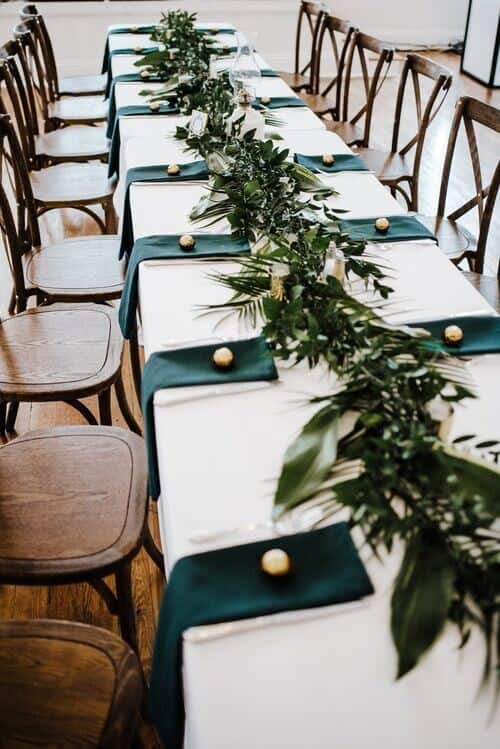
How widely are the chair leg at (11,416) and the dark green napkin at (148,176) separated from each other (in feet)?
2.05

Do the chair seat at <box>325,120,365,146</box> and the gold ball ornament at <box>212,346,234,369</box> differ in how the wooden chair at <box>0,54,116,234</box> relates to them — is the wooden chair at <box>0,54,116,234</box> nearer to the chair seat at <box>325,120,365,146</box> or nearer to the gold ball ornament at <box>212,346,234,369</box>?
the chair seat at <box>325,120,365,146</box>

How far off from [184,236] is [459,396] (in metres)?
0.90

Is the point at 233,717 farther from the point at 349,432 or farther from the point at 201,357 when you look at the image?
the point at 201,357

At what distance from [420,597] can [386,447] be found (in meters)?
0.20

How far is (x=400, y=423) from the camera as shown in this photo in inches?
38.7

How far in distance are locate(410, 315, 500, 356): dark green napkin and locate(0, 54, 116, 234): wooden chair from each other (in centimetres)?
184

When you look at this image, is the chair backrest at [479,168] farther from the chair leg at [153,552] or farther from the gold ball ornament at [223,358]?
the chair leg at [153,552]

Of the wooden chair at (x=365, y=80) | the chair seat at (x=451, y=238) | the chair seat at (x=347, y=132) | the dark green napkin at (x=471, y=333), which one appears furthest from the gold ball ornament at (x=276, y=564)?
the chair seat at (x=347, y=132)

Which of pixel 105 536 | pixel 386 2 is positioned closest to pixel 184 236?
pixel 105 536

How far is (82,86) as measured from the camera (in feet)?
13.9

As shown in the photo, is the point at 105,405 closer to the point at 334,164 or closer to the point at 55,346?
the point at 55,346

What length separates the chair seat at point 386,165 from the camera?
10.0ft

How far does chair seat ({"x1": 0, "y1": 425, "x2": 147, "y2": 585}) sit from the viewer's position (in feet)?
4.15

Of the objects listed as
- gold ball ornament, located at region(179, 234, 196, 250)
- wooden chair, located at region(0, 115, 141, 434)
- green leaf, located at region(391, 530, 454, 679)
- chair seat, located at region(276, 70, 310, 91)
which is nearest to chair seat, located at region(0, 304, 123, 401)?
wooden chair, located at region(0, 115, 141, 434)
